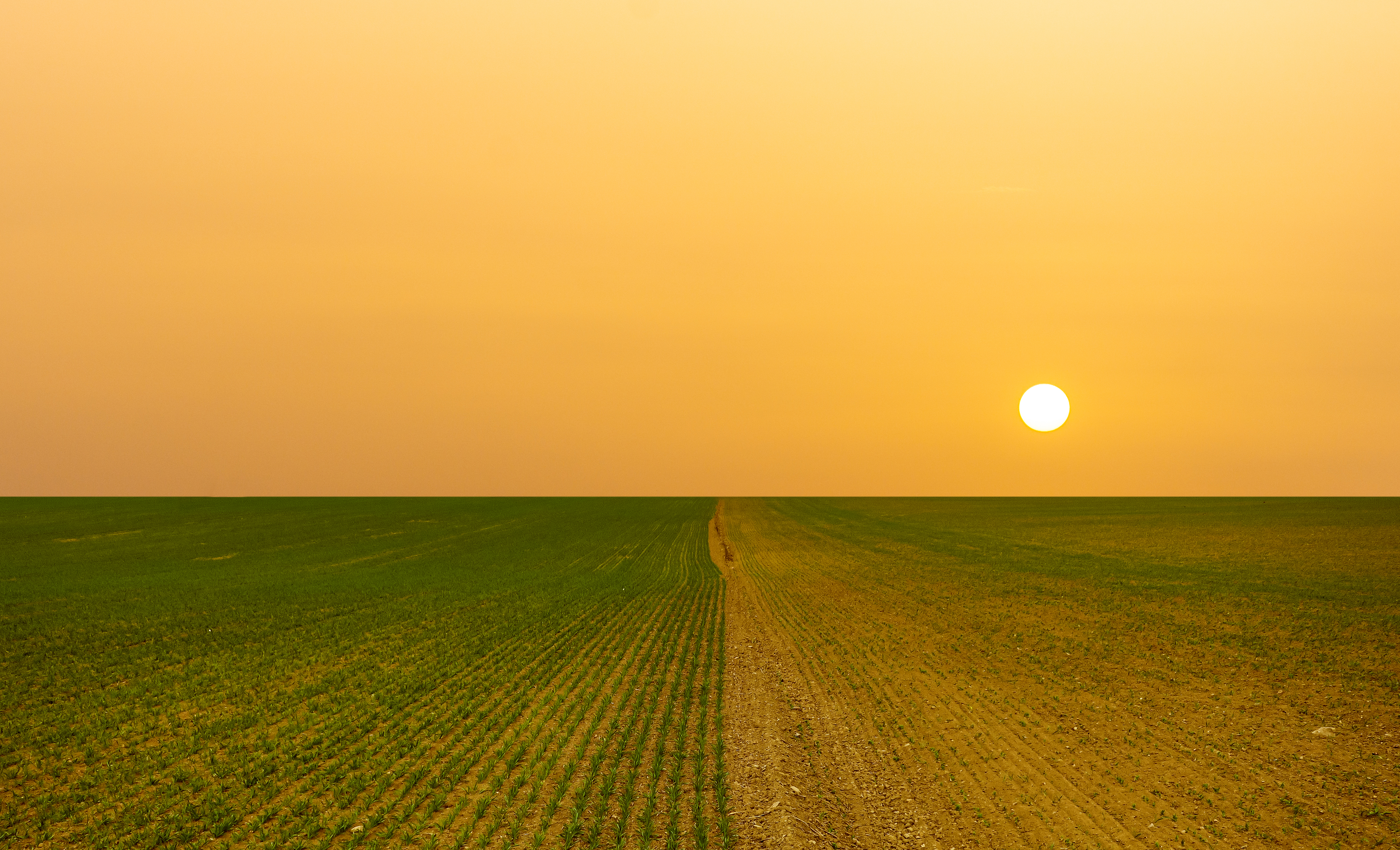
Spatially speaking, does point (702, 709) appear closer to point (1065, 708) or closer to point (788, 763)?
point (788, 763)

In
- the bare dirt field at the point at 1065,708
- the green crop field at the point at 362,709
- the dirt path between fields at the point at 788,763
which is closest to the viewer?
the dirt path between fields at the point at 788,763

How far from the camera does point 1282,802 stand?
41.3ft

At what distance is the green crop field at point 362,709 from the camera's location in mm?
11672

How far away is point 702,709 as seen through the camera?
1702 cm

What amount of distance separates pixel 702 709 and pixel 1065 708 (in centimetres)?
782

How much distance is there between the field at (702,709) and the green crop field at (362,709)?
0.09 metres

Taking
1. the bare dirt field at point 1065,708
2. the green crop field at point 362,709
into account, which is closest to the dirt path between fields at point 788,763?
the bare dirt field at point 1065,708

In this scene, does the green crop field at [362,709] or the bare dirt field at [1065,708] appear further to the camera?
the bare dirt field at [1065,708]

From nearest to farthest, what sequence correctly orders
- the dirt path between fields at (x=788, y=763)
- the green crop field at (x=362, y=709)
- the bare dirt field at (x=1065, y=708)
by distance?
1. the dirt path between fields at (x=788, y=763)
2. the green crop field at (x=362, y=709)
3. the bare dirt field at (x=1065, y=708)

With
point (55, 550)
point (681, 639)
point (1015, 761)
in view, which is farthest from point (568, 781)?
point (55, 550)

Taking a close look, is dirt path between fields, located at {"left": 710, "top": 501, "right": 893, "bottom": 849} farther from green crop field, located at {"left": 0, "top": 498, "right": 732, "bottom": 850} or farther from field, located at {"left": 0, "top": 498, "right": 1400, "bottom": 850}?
green crop field, located at {"left": 0, "top": 498, "right": 732, "bottom": 850}

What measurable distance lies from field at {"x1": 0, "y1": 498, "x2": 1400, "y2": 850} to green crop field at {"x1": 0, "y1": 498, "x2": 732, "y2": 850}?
0.28ft

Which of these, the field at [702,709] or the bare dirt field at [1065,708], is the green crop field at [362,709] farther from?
the bare dirt field at [1065,708]

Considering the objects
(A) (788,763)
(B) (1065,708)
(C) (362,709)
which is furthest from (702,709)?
(B) (1065,708)
